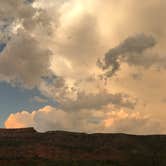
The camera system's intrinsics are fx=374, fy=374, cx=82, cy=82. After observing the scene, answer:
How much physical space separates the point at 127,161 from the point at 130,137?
14542 mm

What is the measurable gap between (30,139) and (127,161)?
76.7 feet

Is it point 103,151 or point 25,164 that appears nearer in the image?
point 25,164

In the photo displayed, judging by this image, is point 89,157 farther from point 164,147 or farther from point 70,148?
point 164,147

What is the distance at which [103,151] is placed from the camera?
265 feet

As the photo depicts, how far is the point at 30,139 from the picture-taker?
8569cm

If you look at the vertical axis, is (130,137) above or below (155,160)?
above

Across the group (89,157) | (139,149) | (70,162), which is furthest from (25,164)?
(139,149)

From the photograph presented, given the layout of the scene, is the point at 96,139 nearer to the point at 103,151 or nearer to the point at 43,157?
the point at 103,151

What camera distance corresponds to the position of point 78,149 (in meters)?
81.3

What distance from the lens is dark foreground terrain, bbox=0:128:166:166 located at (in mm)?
74688

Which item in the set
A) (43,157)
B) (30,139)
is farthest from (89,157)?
(30,139)

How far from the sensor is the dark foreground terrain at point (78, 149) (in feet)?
245

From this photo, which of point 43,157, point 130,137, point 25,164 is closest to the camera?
point 25,164

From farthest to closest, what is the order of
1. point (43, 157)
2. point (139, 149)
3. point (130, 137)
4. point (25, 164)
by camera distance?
point (130, 137), point (139, 149), point (43, 157), point (25, 164)
